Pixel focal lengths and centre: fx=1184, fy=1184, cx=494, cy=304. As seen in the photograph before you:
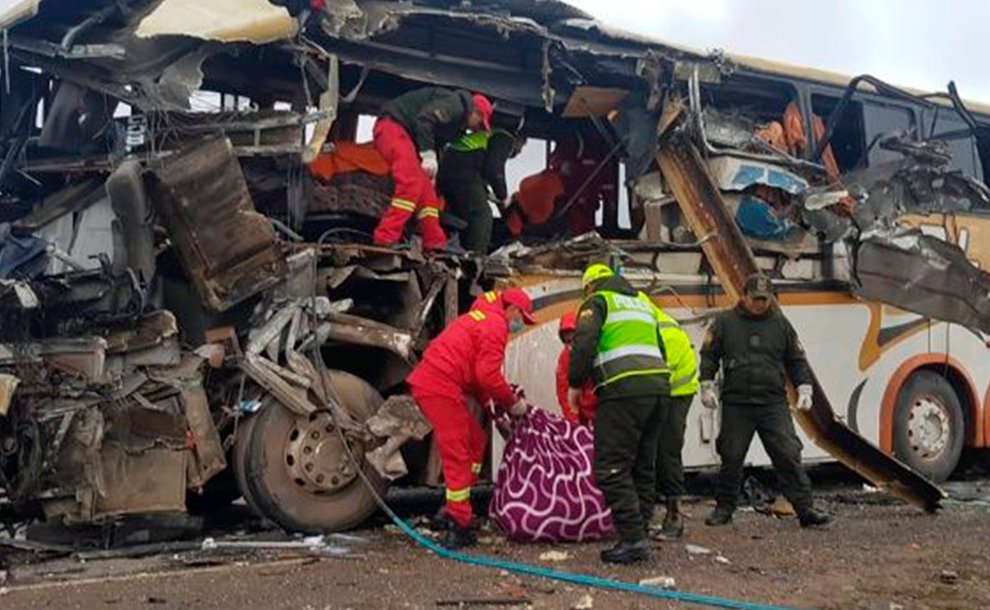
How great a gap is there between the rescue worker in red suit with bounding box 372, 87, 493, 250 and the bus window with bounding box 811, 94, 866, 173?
312 centimetres

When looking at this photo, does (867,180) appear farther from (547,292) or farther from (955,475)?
(955,475)

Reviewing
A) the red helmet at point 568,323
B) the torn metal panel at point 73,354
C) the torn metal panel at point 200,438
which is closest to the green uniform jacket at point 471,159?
the red helmet at point 568,323

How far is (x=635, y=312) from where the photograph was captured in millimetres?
6059

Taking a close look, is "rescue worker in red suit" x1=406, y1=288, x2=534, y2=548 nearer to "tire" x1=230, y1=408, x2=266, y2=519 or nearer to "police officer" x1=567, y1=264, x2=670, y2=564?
"police officer" x1=567, y1=264, x2=670, y2=564

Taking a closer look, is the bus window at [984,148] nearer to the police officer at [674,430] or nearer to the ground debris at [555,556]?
the police officer at [674,430]

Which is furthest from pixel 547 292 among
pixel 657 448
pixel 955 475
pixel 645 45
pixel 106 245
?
pixel 955 475

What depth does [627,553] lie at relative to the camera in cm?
576

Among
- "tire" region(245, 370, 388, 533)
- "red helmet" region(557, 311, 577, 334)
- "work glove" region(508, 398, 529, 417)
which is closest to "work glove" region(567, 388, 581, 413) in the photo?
"work glove" region(508, 398, 529, 417)

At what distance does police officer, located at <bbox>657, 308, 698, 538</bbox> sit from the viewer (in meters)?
6.72

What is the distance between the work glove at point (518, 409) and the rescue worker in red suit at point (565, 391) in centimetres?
27

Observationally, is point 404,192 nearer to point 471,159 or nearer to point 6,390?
point 471,159

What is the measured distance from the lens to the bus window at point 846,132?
9.31m

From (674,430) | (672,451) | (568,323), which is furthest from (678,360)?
(568,323)

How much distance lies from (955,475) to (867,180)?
3499 mm
